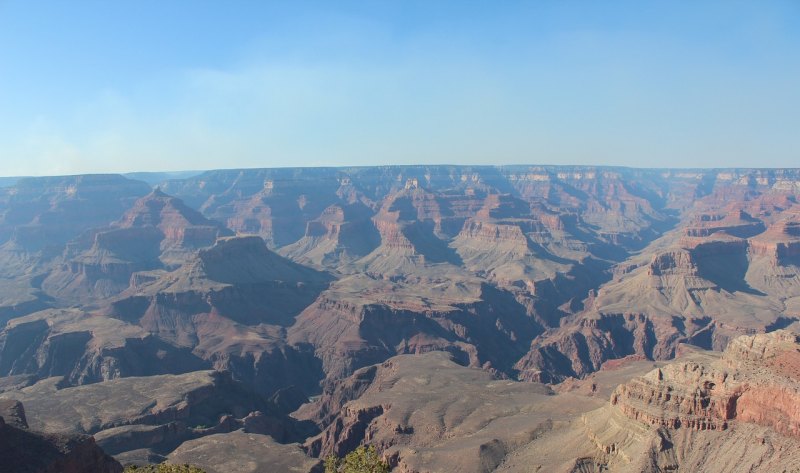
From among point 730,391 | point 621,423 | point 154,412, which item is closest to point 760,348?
point 730,391

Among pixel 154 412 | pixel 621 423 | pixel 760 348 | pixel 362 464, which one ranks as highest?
pixel 760 348

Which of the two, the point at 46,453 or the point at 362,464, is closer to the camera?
the point at 362,464

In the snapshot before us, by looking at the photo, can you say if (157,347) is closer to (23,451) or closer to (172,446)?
(172,446)

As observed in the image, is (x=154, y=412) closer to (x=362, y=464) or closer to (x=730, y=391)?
(x=362, y=464)

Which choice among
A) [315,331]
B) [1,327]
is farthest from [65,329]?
[315,331]

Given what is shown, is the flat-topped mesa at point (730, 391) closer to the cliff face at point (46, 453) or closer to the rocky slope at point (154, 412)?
the rocky slope at point (154, 412)

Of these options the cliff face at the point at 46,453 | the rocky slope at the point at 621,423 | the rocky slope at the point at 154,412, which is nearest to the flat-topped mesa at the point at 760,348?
the rocky slope at the point at 621,423

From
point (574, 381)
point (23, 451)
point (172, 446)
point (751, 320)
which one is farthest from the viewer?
point (751, 320)

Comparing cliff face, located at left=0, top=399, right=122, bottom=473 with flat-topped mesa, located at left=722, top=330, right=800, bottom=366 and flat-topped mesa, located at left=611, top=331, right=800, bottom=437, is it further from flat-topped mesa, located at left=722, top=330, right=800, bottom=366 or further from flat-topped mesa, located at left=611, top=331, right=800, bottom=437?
flat-topped mesa, located at left=722, top=330, right=800, bottom=366

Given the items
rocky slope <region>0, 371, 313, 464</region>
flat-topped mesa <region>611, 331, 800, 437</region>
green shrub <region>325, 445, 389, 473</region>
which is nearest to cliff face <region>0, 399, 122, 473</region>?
rocky slope <region>0, 371, 313, 464</region>
